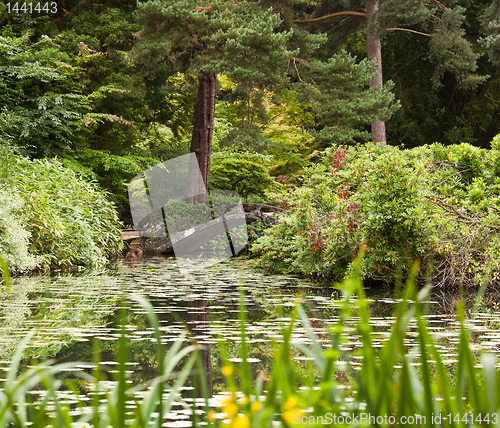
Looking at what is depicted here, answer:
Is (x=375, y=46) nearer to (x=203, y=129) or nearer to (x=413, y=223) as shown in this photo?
(x=203, y=129)

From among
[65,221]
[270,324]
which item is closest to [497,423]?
[270,324]

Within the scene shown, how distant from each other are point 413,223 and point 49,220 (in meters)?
6.23

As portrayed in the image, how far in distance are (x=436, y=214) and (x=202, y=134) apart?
9.71 meters

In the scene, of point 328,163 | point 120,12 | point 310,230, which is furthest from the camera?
point 120,12

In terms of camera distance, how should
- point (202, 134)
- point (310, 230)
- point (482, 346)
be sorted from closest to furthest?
point (482, 346), point (310, 230), point (202, 134)

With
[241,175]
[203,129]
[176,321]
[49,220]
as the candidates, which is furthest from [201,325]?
[241,175]

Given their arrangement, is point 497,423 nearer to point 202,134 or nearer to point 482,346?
point 482,346

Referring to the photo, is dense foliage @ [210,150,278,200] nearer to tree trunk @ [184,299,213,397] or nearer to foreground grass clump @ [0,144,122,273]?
foreground grass clump @ [0,144,122,273]

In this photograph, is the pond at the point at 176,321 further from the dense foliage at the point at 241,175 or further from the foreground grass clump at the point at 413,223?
the dense foliage at the point at 241,175

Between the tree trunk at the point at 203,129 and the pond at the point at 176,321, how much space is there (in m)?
7.69

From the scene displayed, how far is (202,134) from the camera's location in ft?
50.7

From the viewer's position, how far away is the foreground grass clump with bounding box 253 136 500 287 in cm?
686

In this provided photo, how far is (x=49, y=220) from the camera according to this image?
371 inches

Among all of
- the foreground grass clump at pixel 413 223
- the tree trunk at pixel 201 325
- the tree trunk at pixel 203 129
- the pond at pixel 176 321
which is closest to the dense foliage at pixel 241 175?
the tree trunk at pixel 203 129
